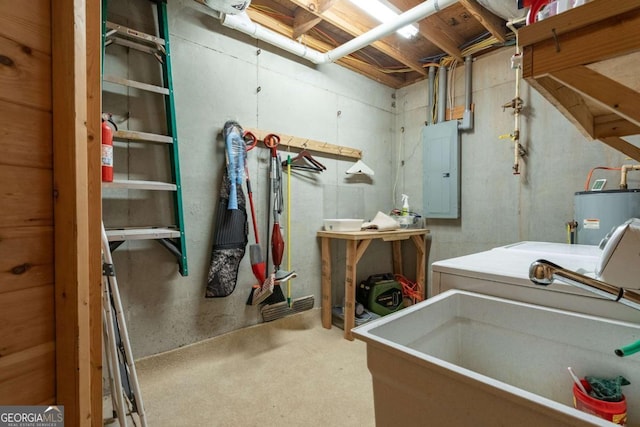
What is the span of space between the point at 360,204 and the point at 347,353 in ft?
5.11

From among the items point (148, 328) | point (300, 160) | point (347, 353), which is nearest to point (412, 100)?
point (300, 160)

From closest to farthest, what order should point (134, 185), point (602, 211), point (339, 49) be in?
point (134, 185) → point (602, 211) → point (339, 49)

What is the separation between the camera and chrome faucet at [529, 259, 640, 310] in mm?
596

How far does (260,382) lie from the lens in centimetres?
182

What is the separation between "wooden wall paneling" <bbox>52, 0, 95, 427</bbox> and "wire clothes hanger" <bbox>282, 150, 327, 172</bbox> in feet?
6.03

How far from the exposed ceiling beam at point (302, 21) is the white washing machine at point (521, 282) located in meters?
2.14

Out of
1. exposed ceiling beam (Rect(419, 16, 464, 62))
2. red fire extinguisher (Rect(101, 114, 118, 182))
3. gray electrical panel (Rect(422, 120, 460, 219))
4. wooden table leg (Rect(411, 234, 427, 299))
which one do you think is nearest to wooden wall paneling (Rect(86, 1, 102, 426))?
red fire extinguisher (Rect(101, 114, 118, 182))

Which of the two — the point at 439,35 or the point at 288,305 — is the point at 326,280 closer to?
the point at 288,305

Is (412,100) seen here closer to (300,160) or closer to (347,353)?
(300,160)

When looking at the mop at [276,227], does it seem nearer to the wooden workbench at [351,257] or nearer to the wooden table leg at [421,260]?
the wooden workbench at [351,257]

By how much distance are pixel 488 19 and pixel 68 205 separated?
2895mm

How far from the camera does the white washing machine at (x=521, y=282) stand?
0.89 meters

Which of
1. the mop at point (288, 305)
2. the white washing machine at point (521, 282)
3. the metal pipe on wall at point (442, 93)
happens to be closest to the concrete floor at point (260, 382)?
the mop at point (288, 305)

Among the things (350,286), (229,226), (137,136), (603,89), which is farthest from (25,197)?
(350,286)
